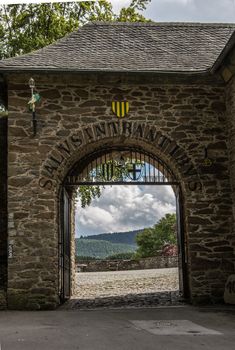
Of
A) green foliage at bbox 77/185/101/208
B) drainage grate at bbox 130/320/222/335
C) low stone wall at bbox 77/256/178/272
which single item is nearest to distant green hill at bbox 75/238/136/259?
low stone wall at bbox 77/256/178/272

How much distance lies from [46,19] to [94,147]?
1068 cm

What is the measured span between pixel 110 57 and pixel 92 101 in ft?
3.58

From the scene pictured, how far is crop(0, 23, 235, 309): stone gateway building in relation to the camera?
29.5ft

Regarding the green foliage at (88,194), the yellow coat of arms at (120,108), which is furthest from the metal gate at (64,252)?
the green foliage at (88,194)

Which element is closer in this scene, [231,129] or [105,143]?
[231,129]

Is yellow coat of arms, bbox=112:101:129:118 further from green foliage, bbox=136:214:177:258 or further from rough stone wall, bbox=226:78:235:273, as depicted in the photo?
green foliage, bbox=136:214:177:258

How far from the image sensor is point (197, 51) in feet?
34.8

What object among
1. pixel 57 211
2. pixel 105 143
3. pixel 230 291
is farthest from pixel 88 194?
pixel 230 291

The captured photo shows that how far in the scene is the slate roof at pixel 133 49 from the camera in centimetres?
940

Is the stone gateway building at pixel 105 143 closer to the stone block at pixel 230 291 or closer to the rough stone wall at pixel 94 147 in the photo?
the rough stone wall at pixel 94 147

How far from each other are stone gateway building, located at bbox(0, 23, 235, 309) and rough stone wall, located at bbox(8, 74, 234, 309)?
0.02 meters

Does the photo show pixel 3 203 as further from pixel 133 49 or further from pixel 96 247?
pixel 96 247

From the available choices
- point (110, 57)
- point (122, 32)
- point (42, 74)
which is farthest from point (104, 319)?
point (122, 32)

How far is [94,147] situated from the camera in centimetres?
995
